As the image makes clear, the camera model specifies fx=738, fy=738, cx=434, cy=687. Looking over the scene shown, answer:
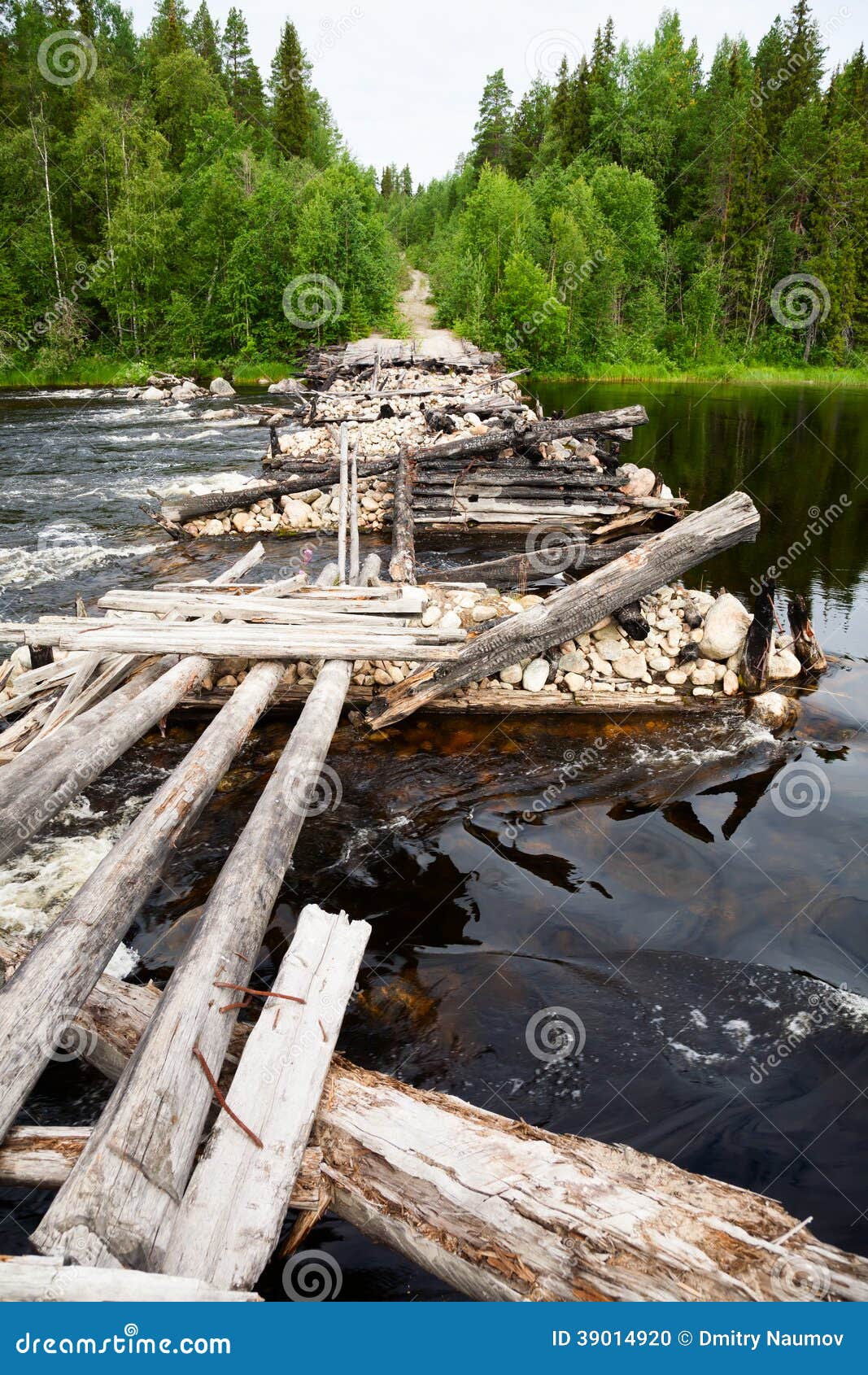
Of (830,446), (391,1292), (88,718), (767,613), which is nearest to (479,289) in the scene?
(830,446)

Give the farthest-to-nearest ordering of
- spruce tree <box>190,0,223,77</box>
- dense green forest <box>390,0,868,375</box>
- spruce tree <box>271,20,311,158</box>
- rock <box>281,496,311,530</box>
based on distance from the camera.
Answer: spruce tree <box>190,0,223,77</box>, spruce tree <box>271,20,311,158</box>, dense green forest <box>390,0,868,375</box>, rock <box>281,496,311,530</box>

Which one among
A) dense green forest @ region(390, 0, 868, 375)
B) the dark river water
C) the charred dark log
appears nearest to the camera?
the dark river water

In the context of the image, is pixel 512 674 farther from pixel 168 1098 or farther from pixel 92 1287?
pixel 92 1287

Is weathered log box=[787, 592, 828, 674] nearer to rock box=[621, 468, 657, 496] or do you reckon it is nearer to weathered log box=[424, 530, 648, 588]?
weathered log box=[424, 530, 648, 588]

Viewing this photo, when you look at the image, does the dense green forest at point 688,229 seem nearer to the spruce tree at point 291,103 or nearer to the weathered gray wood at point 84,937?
the spruce tree at point 291,103

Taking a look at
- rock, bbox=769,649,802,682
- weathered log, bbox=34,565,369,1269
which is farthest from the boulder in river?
weathered log, bbox=34,565,369,1269

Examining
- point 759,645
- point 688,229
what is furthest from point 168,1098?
point 688,229

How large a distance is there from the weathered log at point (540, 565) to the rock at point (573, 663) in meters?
1.97

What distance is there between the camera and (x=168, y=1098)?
104 inches

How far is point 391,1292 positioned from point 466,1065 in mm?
1204

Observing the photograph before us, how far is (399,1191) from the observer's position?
2588 millimetres

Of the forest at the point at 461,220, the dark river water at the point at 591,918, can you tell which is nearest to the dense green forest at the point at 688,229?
the forest at the point at 461,220

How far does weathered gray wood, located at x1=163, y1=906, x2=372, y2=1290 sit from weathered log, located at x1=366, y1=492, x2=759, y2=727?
3992 mm

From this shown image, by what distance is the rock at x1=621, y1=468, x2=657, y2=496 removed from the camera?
14930 millimetres
